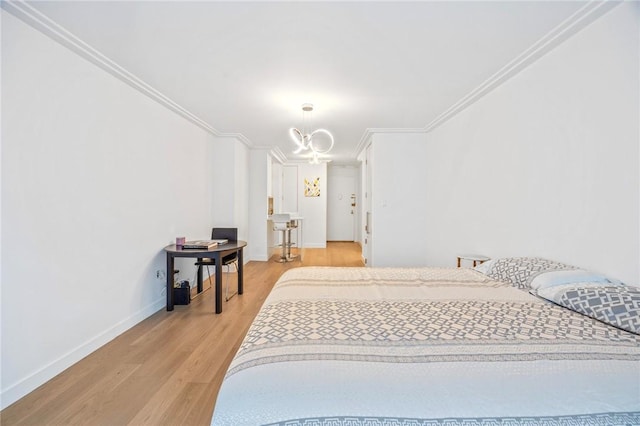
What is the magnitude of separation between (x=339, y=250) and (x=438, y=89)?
5292 mm

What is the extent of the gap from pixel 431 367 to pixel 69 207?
2608mm

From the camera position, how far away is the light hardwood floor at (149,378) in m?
1.66

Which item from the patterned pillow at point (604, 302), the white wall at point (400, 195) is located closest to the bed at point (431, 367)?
the patterned pillow at point (604, 302)

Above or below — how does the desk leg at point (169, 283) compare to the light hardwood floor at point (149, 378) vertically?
above

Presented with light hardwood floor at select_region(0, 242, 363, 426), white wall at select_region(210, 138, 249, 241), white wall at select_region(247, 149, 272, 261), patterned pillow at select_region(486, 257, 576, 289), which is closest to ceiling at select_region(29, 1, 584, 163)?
white wall at select_region(210, 138, 249, 241)

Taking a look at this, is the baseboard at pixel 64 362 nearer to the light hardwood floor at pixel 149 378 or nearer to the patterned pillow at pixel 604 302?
the light hardwood floor at pixel 149 378

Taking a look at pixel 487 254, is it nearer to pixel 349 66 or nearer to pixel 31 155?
pixel 349 66

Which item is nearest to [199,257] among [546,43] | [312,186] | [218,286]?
[218,286]

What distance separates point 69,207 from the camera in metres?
2.21

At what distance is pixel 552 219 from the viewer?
2307 millimetres

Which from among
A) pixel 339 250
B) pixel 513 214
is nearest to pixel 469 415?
pixel 513 214

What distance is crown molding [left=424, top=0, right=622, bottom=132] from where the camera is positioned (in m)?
1.84

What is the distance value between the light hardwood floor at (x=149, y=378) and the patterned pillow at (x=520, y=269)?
7.13 feet

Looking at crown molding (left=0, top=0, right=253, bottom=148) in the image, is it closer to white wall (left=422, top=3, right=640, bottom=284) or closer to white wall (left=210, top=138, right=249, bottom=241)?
white wall (left=210, top=138, right=249, bottom=241)
